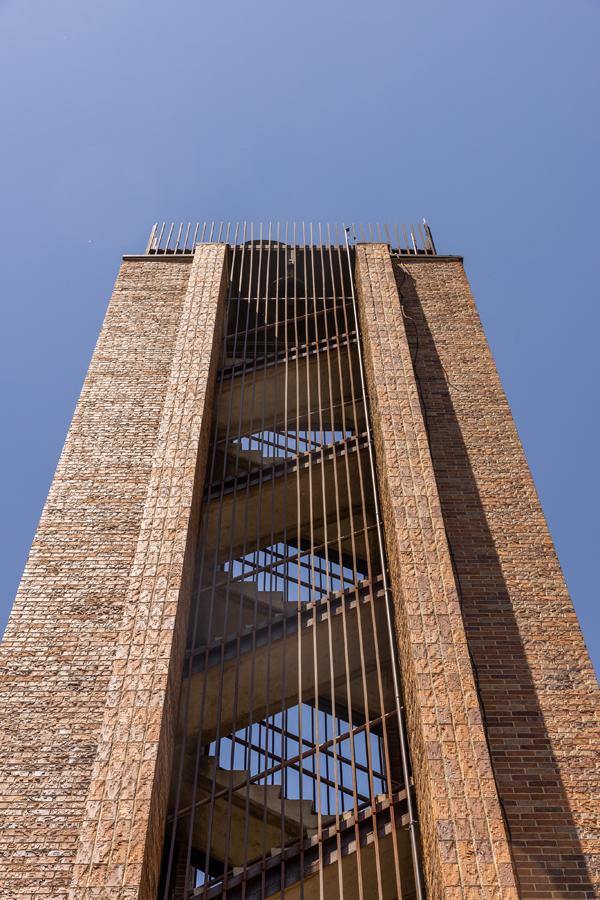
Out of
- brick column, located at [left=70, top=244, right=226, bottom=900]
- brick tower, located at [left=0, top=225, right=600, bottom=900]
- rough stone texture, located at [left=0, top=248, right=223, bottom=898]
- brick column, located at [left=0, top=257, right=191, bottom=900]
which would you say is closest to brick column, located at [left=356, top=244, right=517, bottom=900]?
brick tower, located at [left=0, top=225, right=600, bottom=900]

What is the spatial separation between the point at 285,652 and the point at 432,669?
1989 mm

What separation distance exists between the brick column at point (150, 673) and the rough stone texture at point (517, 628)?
285 centimetres

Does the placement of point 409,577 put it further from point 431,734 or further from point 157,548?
point 157,548

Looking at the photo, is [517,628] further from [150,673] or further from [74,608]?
[74,608]

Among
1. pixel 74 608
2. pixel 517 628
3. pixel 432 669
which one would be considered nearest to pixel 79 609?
pixel 74 608

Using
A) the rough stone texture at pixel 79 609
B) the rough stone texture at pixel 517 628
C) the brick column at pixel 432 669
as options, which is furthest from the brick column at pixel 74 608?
the rough stone texture at pixel 517 628

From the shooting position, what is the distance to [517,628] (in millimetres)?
8086

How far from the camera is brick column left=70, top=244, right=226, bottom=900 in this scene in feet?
19.5

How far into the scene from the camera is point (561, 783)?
690 cm

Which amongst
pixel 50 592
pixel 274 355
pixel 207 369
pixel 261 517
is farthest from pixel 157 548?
pixel 274 355

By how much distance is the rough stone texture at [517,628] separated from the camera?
6.60 metres

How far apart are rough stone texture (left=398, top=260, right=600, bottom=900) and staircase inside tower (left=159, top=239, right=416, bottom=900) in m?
0.92

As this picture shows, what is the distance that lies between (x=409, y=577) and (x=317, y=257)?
309 inches

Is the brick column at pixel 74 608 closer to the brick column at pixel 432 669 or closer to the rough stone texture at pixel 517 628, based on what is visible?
the brick column at pixel 432 669
